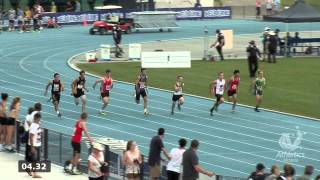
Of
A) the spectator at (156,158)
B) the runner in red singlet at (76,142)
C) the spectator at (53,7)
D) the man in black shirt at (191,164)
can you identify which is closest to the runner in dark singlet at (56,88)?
the runner in red singlet at (76,142)

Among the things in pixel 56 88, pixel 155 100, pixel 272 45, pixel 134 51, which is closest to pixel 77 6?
pixel 134 51

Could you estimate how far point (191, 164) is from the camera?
59.7 ft

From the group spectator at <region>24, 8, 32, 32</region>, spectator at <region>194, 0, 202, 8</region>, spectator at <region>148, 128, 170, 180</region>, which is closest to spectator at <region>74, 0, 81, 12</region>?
spectator at <region>24, 8, 32, 32</region>

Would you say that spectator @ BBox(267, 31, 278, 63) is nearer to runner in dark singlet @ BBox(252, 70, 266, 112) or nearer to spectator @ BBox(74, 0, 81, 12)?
runner in dark singlet @ BBox(252, 70, 266, 112)

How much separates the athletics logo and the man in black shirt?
7.62 m

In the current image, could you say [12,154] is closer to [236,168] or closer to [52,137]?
[52,137]

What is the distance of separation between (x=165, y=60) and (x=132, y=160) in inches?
962

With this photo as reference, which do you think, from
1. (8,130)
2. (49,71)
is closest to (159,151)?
(8,130)

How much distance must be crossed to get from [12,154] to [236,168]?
17.8 feet

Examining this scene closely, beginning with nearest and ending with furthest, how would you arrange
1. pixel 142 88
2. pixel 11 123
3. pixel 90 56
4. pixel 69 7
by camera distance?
pixel 11 123 → pixel 142 88 → pixel 90 56 → pixel 69 7

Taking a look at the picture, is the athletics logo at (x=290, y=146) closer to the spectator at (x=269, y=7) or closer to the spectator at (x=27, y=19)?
the spectator at (x=27, y=19)

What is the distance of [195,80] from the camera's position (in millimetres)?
40250

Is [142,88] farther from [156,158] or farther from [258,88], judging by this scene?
[156,158]

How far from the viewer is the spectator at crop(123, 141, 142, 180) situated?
62.8 feet
